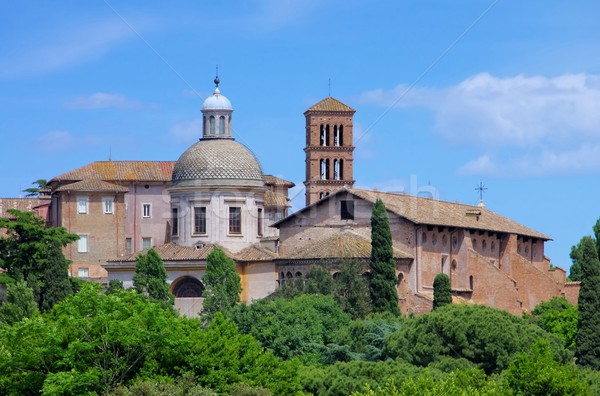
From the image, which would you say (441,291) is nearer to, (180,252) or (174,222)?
(180,252)

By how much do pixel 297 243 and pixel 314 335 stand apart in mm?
14378

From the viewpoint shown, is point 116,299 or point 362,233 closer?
point 116,299

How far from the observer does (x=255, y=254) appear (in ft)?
264

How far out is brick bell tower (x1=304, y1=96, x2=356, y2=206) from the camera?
10131 cm

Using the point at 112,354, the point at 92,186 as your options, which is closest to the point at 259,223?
the point at 92,186

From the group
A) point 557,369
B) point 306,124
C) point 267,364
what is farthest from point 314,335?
point 306,124

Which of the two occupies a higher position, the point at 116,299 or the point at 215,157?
the point at 215,157

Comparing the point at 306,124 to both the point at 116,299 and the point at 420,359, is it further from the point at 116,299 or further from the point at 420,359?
the point at 116,299

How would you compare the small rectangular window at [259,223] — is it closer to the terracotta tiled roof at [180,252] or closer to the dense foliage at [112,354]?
the terracotta tiled roof at [180,252]

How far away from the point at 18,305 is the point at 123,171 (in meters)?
26.6

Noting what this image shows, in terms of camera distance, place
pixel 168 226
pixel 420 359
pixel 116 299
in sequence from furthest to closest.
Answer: pixel 168 226 < pixel 420 359 < pixel 116 299

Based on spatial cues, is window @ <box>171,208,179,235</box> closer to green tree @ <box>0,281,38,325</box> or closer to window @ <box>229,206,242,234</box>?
window @ <box>229,206,242,234</box>

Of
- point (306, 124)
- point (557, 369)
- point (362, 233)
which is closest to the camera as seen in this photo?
point (557, 369)

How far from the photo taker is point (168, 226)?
9144 cm
